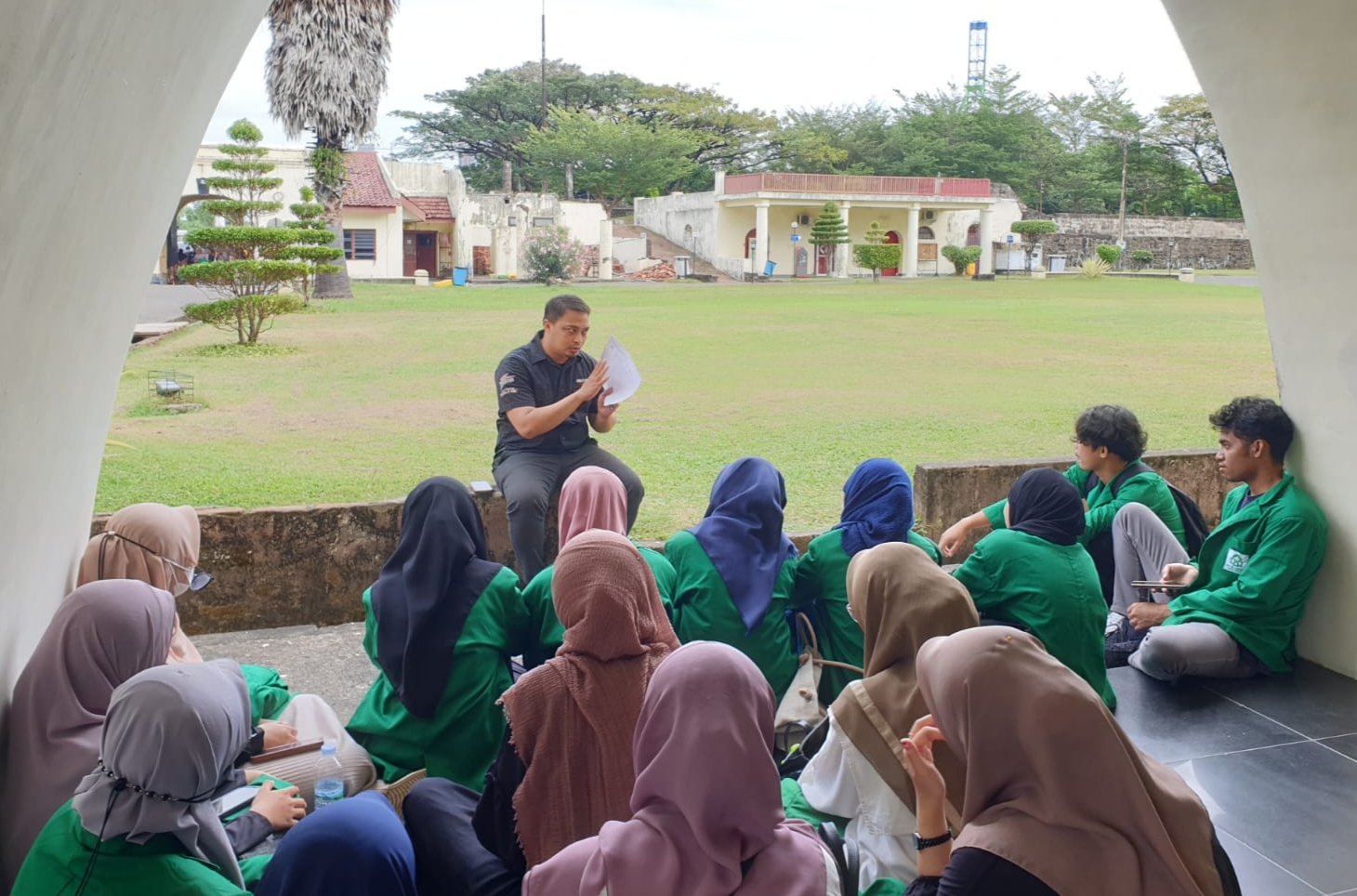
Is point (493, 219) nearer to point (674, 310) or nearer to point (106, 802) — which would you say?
point (674, 310)

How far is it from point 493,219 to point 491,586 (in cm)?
2493

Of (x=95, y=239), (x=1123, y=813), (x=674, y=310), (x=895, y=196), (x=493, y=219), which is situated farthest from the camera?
(x=895, y=196)

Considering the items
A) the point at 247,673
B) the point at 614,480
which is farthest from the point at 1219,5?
the point at 247,673

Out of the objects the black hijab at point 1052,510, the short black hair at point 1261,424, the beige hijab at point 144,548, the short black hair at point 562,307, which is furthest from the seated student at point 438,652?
the short black hair at point 1261,424

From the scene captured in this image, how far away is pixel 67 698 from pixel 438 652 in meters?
0.73

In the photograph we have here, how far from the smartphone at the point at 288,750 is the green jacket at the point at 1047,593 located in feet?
5.57

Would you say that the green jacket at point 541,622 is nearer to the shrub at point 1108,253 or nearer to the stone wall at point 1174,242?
the shrub at point 1108,253

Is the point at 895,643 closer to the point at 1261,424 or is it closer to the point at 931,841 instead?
the point at 931,841

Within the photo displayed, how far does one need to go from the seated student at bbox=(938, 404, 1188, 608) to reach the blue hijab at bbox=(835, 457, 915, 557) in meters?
0.78

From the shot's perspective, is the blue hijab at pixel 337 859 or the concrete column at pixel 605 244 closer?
the blue hijab at pixel 337 859

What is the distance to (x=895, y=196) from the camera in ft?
94.7

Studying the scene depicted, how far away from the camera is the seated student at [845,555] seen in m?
3.11

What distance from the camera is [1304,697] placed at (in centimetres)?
351

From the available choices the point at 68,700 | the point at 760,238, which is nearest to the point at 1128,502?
the point at 68,700
